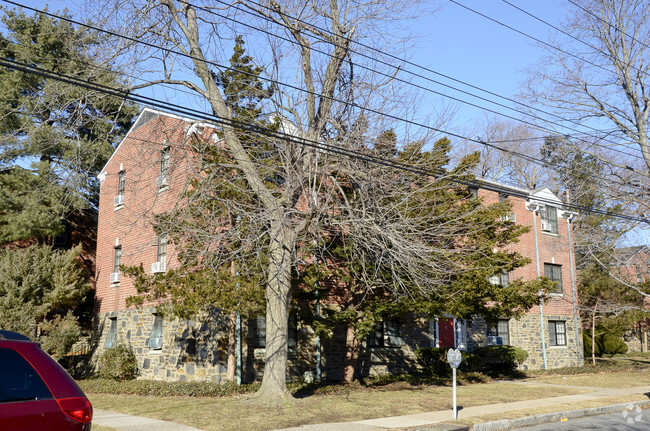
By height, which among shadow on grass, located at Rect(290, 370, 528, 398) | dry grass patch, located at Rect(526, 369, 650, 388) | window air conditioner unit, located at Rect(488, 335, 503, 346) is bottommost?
dry grass patch, located at Rect(526, 369, 650, 388)

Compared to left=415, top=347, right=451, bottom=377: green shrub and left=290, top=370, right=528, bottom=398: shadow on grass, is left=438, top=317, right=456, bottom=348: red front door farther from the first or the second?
left=415, top=347, right=451, bottom=377: green shrub

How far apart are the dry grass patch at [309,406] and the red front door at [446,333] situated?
244 inches

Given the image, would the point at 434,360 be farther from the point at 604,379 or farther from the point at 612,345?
the point at 612,345

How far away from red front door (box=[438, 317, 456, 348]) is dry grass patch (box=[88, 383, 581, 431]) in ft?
20.3

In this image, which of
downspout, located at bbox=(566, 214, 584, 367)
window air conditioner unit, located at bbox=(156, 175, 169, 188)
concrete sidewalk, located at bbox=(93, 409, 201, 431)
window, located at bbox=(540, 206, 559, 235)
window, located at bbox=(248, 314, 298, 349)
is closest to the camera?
concrete sidewalk, located at bbox=(93, 409, 201, 431)

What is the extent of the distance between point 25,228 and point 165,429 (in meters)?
17.4

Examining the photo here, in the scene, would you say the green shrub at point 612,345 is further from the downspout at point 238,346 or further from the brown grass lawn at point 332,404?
the downspout at point 238,346

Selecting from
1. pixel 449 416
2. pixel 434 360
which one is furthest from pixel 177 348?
pixel 449 416

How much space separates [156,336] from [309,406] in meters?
8.10

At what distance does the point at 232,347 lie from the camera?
16.3 m

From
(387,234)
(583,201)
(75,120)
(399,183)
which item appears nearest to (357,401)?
(387,234)

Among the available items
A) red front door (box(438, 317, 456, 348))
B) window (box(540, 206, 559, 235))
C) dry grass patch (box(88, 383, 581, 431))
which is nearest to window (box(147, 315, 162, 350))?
dry grass patch (box(88, 383, 581, 431))

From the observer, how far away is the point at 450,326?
24.3 metres

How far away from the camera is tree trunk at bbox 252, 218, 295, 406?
12.4m
